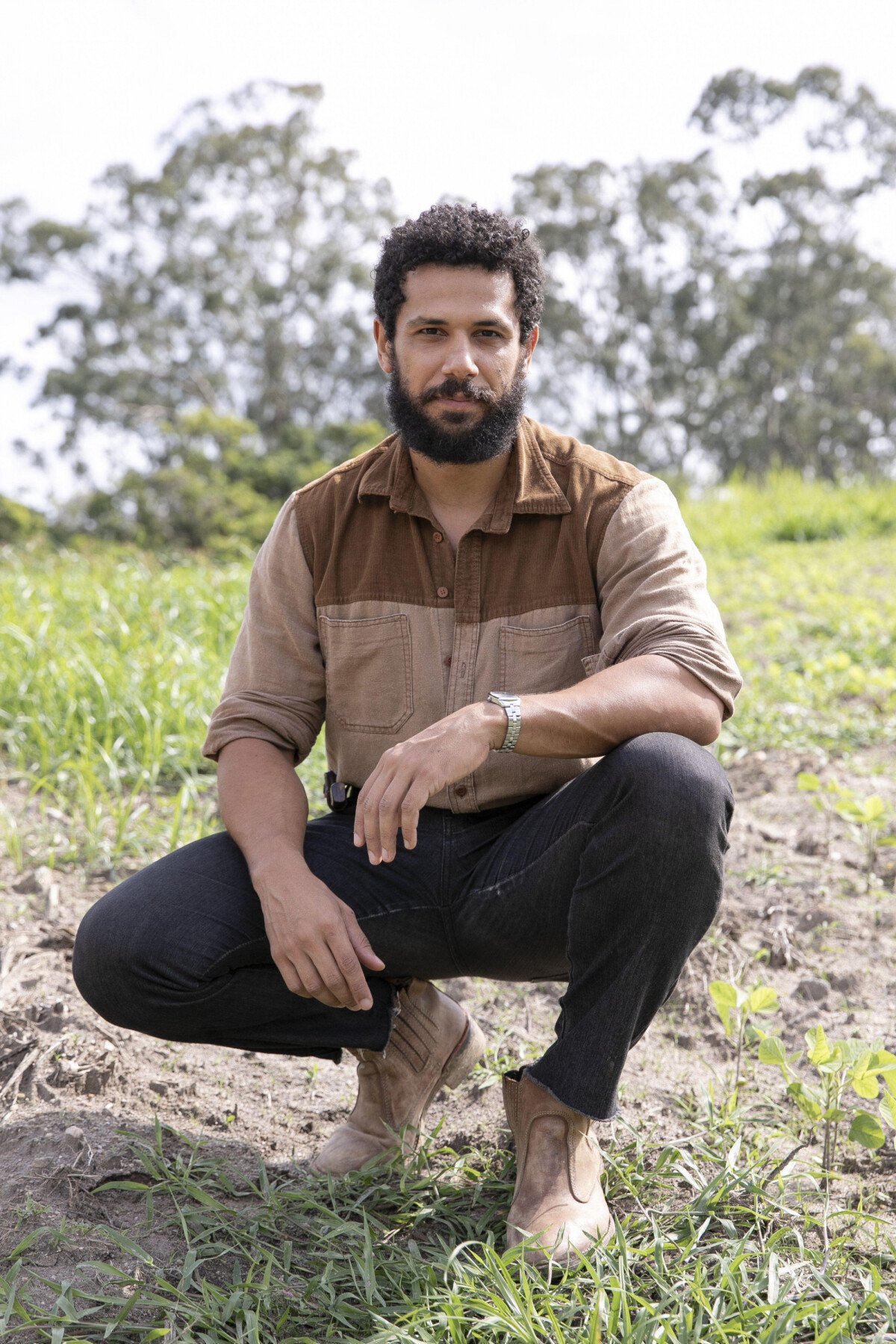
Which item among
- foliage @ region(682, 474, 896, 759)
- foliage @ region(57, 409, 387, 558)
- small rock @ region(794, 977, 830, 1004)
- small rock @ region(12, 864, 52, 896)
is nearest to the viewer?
small rock @ region(794, 977, 830, 1004)

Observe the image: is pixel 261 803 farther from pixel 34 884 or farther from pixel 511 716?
pixel 34 884

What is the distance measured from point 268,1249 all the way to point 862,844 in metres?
2.09

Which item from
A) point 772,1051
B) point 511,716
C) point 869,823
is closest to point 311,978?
point 511,716

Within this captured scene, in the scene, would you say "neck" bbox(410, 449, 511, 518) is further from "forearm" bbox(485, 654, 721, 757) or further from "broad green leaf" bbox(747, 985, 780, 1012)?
"broad green leaf" bbox(747, 985, 780, 1012)

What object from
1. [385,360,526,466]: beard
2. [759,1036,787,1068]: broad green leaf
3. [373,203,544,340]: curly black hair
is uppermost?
[373,203,544,340]: curly black hair

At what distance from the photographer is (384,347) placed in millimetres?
2676

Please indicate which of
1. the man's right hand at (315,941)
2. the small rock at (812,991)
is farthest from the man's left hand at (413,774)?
the small rock at (812,991)

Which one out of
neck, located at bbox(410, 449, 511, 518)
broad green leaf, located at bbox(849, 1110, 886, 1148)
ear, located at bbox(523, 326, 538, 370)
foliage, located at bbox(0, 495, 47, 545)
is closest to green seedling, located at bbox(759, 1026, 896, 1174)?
broad green leaf, located at bbox(849, 1110, 886, 1148)

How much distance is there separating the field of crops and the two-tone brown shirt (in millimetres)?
690

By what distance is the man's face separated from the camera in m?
2.45

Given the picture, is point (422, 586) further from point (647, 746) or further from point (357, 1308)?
point (357, 1308)

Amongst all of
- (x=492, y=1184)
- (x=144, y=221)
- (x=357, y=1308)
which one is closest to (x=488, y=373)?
→ (x=492, y=1184)

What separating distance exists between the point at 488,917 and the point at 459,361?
3.60ft

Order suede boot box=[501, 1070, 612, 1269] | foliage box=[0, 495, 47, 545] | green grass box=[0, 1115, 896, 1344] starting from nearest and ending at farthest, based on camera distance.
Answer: green grass box=[0, 1115, 896, 1344] < suede boot box=[501, 1070, 612, 1269] < foliage box=[0, 495, 47, 545]
